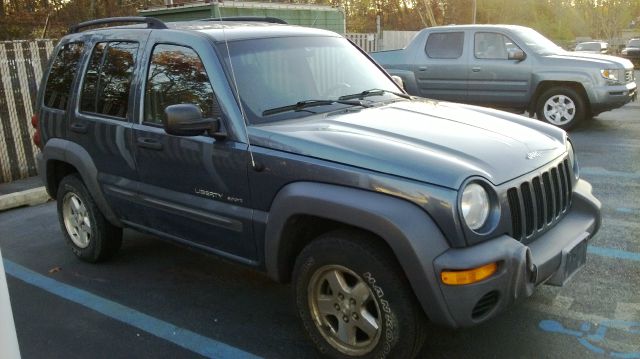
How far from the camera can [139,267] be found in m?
4.95

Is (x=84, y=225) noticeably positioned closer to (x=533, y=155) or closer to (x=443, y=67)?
(x=533, y=155)

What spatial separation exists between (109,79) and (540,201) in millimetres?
3141

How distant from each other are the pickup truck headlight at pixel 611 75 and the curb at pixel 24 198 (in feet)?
28.6

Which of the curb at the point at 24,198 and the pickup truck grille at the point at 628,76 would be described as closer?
the curb at the point at 24,198

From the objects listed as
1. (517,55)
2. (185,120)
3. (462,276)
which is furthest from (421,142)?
(517,55)

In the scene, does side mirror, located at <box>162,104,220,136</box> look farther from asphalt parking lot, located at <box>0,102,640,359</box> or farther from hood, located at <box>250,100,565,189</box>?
asphalt parking lot, located at <box>0,102,640,359</box>

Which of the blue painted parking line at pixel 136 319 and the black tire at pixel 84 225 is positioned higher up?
the black tire at pixel 84 225

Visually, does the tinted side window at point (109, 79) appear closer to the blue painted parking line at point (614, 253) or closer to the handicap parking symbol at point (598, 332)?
the handicap parking symbol at point (598, 332)

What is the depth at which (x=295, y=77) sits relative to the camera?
3.89 metres

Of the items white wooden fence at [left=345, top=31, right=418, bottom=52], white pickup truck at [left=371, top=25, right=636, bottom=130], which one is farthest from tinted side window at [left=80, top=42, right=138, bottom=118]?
white wooden fence at [left=345, top=31, right=418, bottom=52]

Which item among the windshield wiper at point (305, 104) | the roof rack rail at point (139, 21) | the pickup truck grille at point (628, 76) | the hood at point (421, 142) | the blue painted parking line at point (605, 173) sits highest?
the roof rack rail at point (139, 21)

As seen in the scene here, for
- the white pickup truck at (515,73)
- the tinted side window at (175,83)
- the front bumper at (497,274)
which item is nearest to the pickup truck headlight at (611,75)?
the white pickup truck at (515,73)

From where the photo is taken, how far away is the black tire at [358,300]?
2.91 m

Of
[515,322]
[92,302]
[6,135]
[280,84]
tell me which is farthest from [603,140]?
[6,135]
